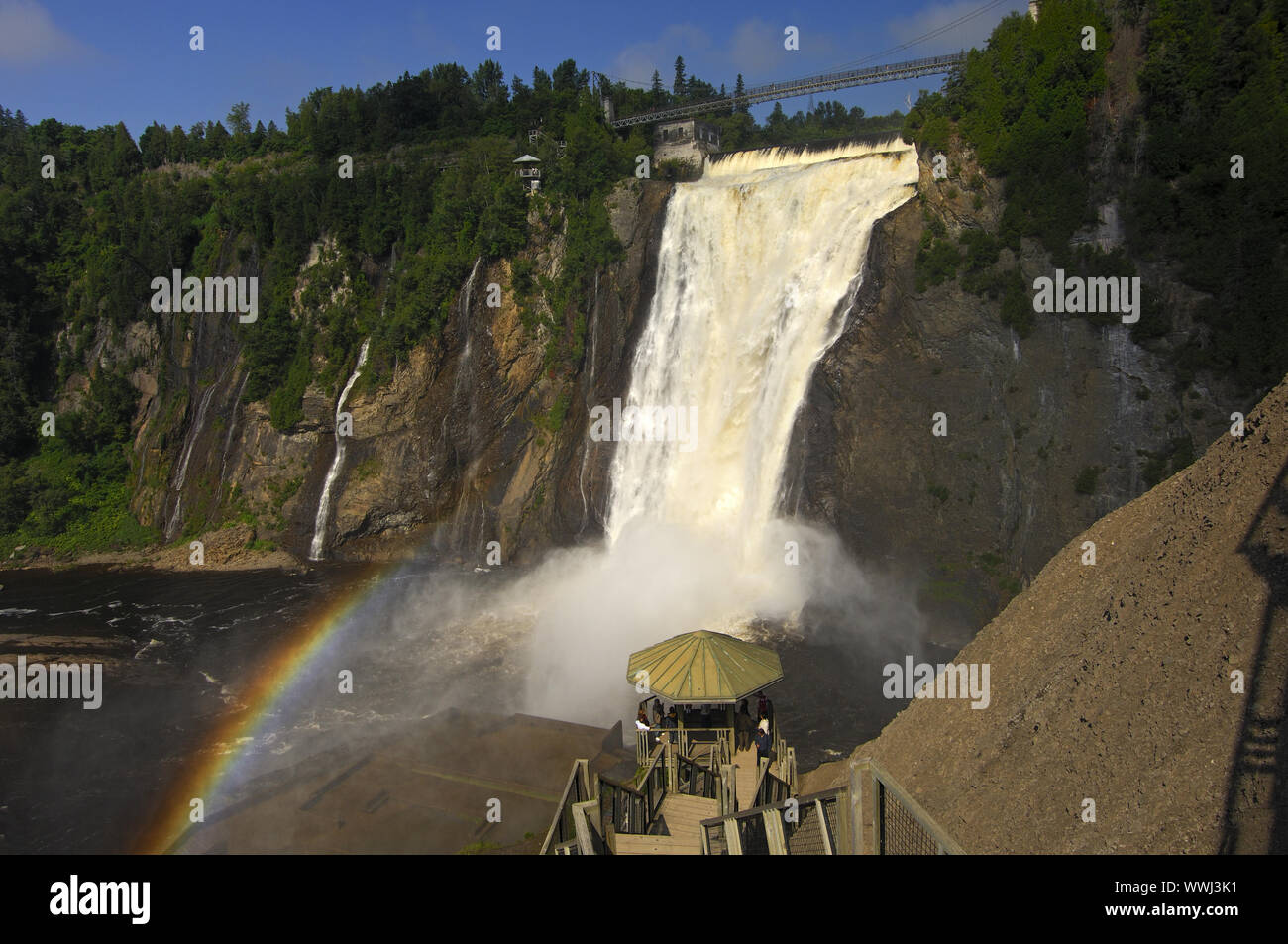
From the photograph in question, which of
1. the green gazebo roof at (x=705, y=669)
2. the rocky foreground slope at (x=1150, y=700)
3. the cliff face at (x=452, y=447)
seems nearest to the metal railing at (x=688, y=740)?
the green gazebo roof at (x=705, y=669)

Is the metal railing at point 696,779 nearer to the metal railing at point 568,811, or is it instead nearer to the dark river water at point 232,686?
the metal railing at point 568,811

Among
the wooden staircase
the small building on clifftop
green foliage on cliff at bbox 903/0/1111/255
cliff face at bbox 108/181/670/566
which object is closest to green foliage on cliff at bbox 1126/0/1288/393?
green foliage on cliff at bbox 903/0/1111/255

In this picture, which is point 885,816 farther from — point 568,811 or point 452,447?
point 452,447

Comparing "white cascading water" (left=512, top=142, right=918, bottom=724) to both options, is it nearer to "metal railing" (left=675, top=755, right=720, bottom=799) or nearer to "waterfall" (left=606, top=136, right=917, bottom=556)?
"waterfall" (left=606, top=136, right=917, bottom=556)

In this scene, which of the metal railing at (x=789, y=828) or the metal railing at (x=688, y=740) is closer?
the metal railing at (x=789, y=828)

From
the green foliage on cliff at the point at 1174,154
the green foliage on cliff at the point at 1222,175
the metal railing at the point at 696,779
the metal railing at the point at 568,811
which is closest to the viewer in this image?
the metal railing at the point at 568,811
